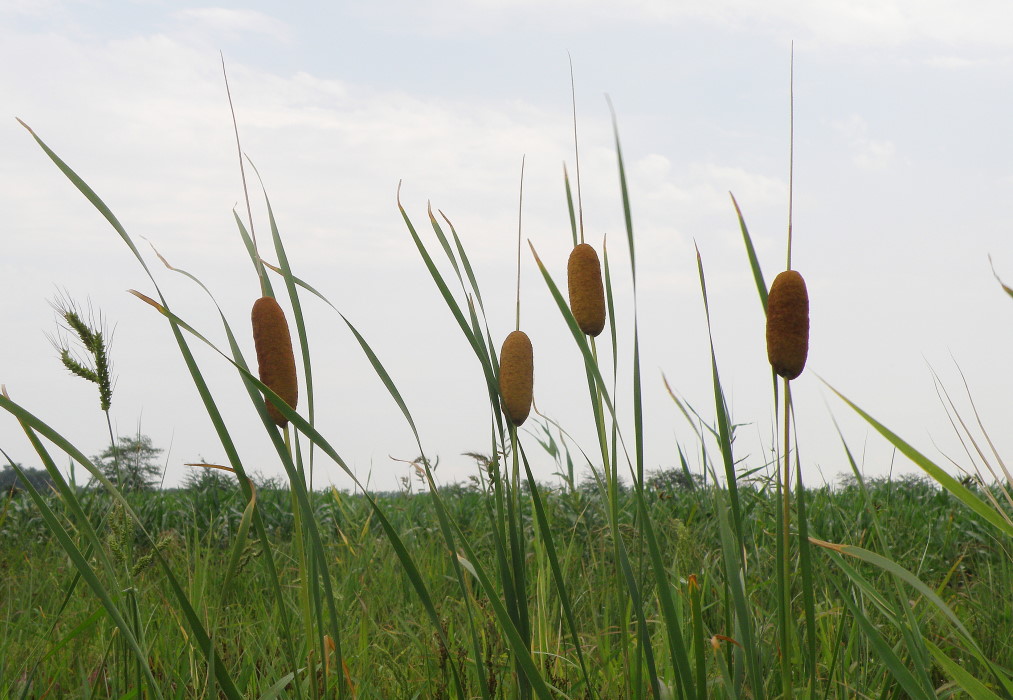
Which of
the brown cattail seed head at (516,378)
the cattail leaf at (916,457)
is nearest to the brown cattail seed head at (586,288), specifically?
the brown cattail seed head at (516,378)

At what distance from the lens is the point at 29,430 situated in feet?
4.31

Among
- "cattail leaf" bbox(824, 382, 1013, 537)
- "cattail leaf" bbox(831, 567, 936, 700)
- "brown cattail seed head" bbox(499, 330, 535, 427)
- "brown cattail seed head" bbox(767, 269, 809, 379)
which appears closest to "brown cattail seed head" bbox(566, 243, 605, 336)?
"brown cattail seed head" bbox(499, 330, 535, 427)

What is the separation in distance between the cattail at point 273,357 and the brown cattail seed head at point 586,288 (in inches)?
18.6

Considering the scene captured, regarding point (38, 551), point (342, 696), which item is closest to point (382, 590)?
point (342, 696)

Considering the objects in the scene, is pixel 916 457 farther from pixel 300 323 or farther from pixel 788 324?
pixel 300 323

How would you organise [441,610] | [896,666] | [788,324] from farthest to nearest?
[441,610] < [896,666] < [788,324]

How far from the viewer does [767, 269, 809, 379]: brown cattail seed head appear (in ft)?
3.95

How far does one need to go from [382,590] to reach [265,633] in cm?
94

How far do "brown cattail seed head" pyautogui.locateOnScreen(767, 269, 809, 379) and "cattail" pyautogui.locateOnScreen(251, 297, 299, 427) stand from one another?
725mm

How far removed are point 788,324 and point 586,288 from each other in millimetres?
325

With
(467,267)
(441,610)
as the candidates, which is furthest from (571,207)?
(441,610)

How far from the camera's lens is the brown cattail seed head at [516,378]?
1.34 meters

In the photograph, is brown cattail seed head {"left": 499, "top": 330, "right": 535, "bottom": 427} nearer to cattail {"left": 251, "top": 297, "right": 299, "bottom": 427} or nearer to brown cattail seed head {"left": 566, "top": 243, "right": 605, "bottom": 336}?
brown cattail seed head {"left": 566, "top": 243, "right": 605, "bottom": 336}

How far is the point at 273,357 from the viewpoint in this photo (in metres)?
1.24
